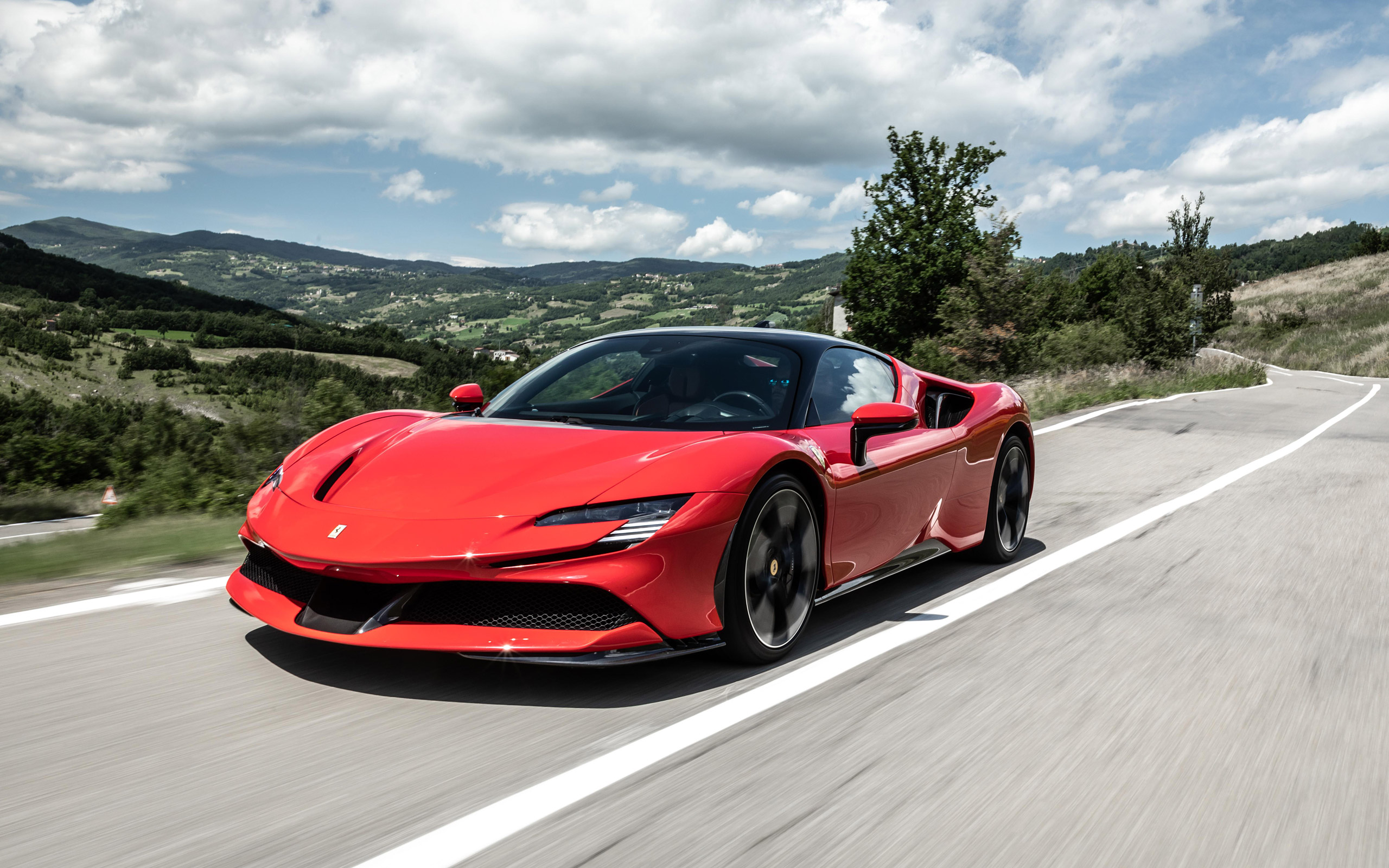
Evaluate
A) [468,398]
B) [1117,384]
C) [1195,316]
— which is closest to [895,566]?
[468,398]

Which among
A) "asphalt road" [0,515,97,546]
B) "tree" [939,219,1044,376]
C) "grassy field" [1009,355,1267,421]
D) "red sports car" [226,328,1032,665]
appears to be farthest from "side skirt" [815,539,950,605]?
"tree" [939,219,1044,376]

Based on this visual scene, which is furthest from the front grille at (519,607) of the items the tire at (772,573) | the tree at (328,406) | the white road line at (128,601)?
the tree at (328,406)

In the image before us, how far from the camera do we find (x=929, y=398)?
5070 mm

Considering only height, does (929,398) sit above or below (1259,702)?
above

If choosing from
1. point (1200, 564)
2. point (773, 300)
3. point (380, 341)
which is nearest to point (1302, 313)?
point (380, 341)

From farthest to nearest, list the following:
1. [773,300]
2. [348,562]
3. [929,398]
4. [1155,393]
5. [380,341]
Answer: [773,300]
[380,341]
[1155,393]
[929,398]
[348,562]

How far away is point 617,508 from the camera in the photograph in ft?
10.1

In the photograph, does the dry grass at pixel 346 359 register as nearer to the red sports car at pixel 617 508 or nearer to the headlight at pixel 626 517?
the red sports car at pixel 617 508

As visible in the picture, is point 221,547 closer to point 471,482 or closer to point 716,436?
point 471,482

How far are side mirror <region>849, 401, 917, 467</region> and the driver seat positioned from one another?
63 cm

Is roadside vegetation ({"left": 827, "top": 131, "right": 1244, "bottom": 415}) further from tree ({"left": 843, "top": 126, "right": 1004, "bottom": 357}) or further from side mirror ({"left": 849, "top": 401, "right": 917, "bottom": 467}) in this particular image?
side mirror ({"left": 849, "top": 401, "right": 917, "bottom": 467})

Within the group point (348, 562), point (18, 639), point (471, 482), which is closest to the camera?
point (348, 562)

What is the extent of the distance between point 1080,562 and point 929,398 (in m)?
1.19

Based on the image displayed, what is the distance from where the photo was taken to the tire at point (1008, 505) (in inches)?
208
